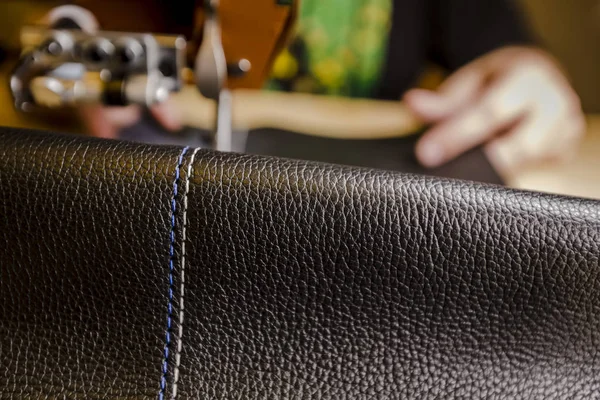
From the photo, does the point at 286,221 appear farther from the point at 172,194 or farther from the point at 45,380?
the point at 45,380

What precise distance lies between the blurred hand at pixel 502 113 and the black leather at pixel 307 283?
46 cm

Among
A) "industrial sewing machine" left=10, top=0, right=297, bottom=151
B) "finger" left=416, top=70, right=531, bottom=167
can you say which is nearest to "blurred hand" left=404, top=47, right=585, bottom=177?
"finger" left=416, top=70, right=531, bottom=167

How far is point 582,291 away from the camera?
29cm

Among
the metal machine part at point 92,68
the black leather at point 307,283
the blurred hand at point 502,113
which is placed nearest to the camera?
the black leather at point 307,283

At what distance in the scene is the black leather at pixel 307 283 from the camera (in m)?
0.28

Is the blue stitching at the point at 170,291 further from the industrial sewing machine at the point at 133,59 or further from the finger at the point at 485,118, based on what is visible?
the finger at the point at 485,118

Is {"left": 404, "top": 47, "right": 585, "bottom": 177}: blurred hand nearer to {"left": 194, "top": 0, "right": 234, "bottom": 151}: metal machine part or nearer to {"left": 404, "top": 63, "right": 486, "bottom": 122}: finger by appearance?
{"left": 404, "top": 63, "right": 486, "bottom": 122}: finger

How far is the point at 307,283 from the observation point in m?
0.29

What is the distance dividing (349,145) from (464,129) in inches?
7.4

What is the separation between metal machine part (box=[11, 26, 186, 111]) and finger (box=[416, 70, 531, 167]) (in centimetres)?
45

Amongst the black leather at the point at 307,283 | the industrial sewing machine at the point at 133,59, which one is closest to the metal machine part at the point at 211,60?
the industrial sewing machine at the point at 133,59

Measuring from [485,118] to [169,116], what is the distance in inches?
21.1

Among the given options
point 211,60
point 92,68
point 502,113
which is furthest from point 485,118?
point 92,68

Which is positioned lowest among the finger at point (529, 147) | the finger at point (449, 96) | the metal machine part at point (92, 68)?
the finger at point (529, 147)
